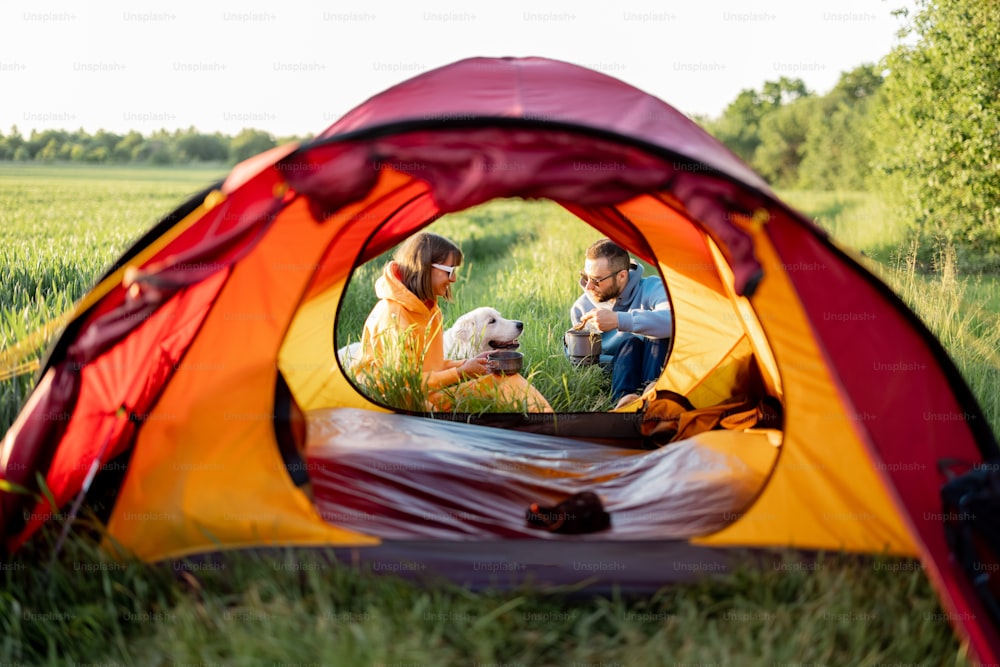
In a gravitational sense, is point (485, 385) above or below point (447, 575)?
above

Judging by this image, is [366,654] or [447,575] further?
[447,575]

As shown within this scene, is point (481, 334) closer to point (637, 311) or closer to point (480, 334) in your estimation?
point (480, 334)

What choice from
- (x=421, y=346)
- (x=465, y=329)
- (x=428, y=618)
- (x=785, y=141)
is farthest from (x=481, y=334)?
(x=785, y=141)

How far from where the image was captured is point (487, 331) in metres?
4.75

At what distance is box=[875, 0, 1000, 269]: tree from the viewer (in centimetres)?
800

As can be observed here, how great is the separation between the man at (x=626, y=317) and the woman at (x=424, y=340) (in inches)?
23.4

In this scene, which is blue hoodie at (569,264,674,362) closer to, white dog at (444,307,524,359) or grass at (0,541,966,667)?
white dog at (444,307,524,359)

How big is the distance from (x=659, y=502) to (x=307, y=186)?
151 cm

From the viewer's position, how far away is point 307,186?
222cm

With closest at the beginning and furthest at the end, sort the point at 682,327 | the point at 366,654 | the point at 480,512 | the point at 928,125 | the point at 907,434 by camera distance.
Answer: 1. the point at 366,654
2. the point at 907,434
3. the point at 480,512
4. the point at 682,327
5. the point at 928,125

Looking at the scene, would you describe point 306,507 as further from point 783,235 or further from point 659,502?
point 783,235

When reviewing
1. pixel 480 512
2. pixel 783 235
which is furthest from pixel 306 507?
pixel 783 235

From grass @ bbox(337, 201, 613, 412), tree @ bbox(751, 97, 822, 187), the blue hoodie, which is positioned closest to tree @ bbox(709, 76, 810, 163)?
tree @ bbox(751, 97, 822, 187)

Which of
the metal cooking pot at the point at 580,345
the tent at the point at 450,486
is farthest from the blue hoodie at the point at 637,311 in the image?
the tent at the point at 450,486
